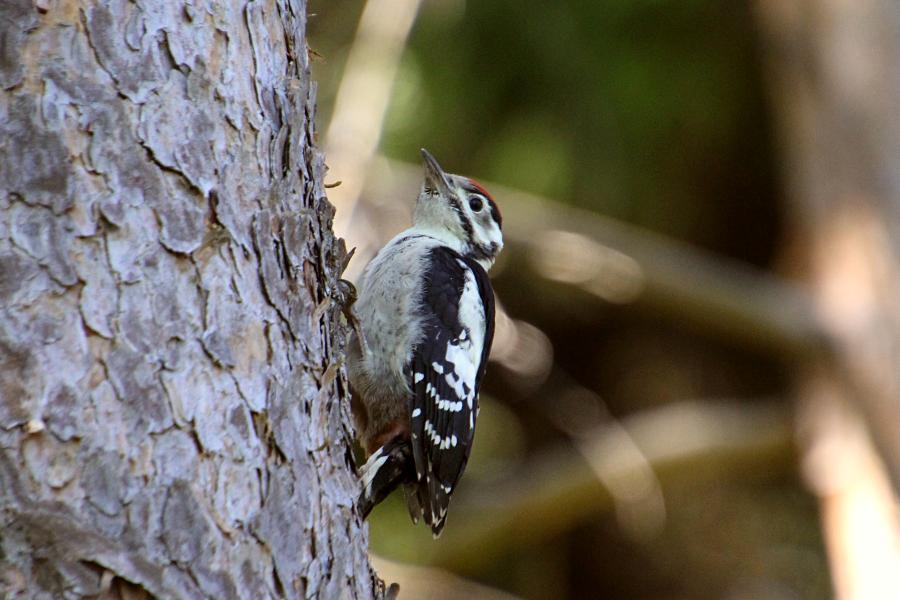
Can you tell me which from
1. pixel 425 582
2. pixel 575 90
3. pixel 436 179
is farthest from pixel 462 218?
pixel 425 582

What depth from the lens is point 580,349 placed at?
711 cm

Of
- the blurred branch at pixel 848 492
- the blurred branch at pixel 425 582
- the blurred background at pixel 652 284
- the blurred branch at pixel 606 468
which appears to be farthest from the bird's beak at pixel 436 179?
the blurred branch at pixel 848 492

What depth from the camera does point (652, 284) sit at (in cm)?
605

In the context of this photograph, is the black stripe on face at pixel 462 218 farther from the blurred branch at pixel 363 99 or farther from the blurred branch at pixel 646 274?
the blurred branch at pixel 646 274

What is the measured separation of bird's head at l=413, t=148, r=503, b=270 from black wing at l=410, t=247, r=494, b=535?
18.2 inches

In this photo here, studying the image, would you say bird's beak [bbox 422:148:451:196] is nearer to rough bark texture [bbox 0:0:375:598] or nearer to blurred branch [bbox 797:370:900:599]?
rough bark texture [bbox 0:0:375:598]

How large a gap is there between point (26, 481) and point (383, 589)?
0.98 metres

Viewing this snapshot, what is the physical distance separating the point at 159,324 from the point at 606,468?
4362 millimetres

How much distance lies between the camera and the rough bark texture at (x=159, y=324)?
1945 millimetres

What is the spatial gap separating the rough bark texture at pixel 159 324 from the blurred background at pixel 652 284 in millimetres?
3074

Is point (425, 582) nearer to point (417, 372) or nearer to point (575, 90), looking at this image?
point (417, 372)

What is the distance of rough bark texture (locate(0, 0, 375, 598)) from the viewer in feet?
6.38

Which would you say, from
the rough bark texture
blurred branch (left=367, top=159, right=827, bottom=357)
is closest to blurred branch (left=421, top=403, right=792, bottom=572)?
blurred branch (left=367, top=159, right=827, bottom=357)

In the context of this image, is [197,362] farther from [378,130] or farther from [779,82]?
[779,82]
